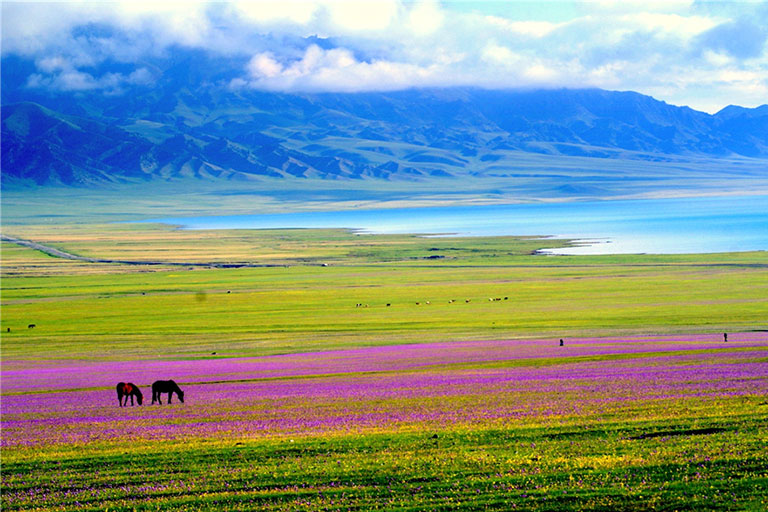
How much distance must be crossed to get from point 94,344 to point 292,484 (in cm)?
4113

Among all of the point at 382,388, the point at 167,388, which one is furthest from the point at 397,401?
the point at 167,388

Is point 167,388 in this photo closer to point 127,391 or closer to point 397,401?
point 127,391

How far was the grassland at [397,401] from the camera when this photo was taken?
14.3m

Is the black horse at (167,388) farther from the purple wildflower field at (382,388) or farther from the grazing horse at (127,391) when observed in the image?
the grazing horse at (127,391)

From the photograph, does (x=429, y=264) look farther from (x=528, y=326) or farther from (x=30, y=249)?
(x=30, y=249)

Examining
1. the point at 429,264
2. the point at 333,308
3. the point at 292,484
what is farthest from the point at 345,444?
the point at 429,264

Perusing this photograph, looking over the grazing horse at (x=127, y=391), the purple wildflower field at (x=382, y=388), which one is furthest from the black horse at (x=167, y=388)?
the grazing horse at (x=127, y=391)

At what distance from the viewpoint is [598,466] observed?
49.0 ft

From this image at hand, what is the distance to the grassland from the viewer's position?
46.9 feet

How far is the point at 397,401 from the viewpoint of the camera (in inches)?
990

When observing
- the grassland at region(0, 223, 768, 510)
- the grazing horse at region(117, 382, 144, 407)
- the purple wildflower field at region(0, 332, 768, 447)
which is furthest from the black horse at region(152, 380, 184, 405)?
the grassland at region(0, 223, 768, 510)

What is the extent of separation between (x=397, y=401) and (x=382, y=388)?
11.1 ft

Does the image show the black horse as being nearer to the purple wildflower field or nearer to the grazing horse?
the purple wildflower field

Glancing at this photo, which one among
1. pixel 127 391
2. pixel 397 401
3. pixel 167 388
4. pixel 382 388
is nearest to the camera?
pixel 397 401
